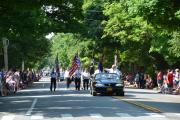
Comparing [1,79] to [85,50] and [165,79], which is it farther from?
[85,50]

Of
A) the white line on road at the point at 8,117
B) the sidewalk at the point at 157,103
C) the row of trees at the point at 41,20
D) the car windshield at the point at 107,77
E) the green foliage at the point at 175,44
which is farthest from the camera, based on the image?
the green foliage at the point at 175,44

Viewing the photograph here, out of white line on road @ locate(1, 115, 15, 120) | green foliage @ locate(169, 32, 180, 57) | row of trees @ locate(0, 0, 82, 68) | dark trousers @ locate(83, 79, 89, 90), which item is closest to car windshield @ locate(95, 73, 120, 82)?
row of trees @ locate(0, 0, 82, 68)

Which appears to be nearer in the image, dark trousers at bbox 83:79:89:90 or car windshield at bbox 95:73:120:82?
car windshield at bbox 95:73:120:82

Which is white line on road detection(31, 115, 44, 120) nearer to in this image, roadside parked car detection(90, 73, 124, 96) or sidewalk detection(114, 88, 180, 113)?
sidewalk detection(114, 88, 180, 113)

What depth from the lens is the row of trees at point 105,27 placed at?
3000 centimetres

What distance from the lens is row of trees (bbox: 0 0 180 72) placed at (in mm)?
30000

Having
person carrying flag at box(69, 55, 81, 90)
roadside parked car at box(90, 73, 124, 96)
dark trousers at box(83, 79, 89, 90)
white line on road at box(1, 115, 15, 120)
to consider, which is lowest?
white line on road at box(1, 115, 15, 120)

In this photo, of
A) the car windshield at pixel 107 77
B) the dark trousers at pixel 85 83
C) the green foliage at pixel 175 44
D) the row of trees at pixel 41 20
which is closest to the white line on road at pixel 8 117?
the row of trees at pixel 41 20

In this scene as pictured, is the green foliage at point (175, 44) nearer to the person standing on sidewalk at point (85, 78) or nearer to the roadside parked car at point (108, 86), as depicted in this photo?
the person standing on sidewalk at point (85, 78)

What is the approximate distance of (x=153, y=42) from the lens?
50.9 meters

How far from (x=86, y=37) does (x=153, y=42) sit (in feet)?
52.1

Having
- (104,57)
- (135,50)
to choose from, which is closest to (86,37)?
(135,50)

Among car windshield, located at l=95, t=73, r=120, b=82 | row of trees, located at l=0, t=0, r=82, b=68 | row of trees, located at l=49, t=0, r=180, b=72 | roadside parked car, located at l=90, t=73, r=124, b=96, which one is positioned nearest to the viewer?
row of trees, located at l=49, t=0, r=180, b=72

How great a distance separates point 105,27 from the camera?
6147 centimetres
